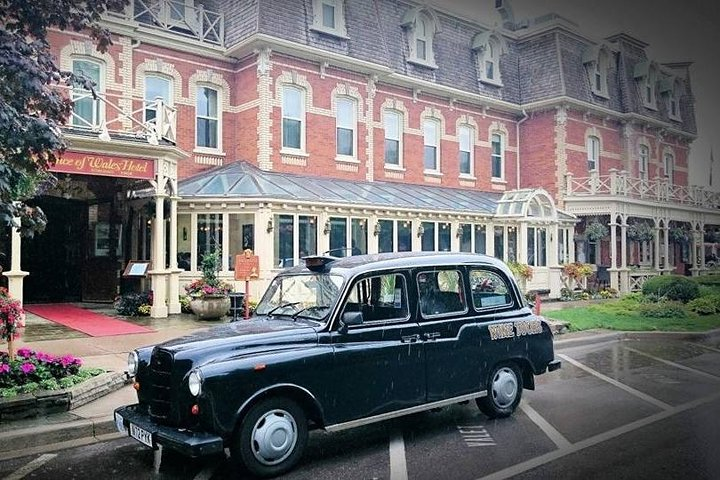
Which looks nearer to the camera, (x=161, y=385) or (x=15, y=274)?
(x=161, y=385)

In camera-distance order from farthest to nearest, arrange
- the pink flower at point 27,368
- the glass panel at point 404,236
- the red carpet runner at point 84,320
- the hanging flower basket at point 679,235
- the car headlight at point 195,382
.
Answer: the hanging flower basket at point 679,235
the glass panel at point 404,236
the red carpet runner at point 84,320
the pink flower at point 27,368
the car headlight at point 195,382

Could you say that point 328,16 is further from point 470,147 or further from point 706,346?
point 706,346

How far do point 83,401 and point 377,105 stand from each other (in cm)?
1588

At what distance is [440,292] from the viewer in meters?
6.11

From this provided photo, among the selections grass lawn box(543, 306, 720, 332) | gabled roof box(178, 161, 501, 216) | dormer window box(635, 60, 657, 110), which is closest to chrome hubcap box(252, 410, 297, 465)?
grass lawn box(543, 306, 720, 332)

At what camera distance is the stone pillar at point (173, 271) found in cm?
1430

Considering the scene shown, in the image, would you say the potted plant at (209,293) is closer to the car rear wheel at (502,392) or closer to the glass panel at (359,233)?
the glass panel at (359,233)

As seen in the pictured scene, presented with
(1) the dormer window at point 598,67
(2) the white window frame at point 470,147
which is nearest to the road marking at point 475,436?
(2) the white window frame at point 470,147

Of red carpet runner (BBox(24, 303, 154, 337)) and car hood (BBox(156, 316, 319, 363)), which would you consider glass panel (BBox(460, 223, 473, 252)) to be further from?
car hood (BBox(156, 316, 319, 363))

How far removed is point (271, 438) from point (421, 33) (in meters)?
19.6

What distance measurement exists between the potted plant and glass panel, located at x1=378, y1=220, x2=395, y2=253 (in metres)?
5.15

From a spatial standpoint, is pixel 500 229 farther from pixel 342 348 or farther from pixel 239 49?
pixel 342 348

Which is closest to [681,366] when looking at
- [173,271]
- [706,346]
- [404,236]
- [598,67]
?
[706,346]

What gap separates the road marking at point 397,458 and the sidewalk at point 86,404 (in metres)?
2.87
